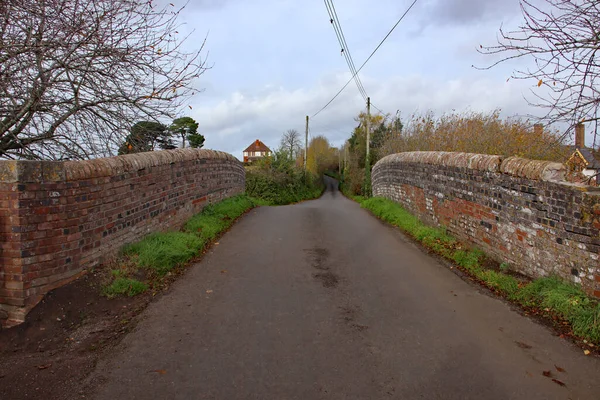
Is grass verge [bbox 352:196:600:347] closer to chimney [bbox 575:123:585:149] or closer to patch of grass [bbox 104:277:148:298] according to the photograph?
chimney [bbox 575:123:585:149]

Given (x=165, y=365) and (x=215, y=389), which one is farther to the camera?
(x=165, y=365)

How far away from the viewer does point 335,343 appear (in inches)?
156

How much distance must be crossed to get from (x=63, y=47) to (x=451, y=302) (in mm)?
5743

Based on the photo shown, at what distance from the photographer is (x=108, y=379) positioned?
10.7 feet

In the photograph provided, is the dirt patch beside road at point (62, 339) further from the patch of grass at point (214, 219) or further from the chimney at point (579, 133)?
the chimney at point (579, 133)

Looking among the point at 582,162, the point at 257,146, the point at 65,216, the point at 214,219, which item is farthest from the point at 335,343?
the point at 257,146

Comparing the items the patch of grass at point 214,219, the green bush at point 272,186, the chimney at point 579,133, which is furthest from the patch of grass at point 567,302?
the green bush at point 272,186

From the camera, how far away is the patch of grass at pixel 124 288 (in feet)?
15.8

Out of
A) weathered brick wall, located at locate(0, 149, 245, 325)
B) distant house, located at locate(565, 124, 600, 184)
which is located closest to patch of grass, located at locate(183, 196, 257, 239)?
weathered brick wall, located at locate(0, 149, 245, 325)

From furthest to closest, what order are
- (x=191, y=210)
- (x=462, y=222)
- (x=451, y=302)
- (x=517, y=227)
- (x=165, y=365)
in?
(x=191, y=210) → (x=462, y=222) → (x=517, y=227) → (x=451, y=302) → (x=165, y=365)

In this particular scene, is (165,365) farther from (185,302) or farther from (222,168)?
(222,168)

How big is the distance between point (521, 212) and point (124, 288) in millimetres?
5300

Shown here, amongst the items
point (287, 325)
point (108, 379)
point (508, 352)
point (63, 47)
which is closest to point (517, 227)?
point (508, 352)

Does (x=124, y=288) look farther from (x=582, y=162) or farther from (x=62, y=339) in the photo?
(x=582, y=162)
